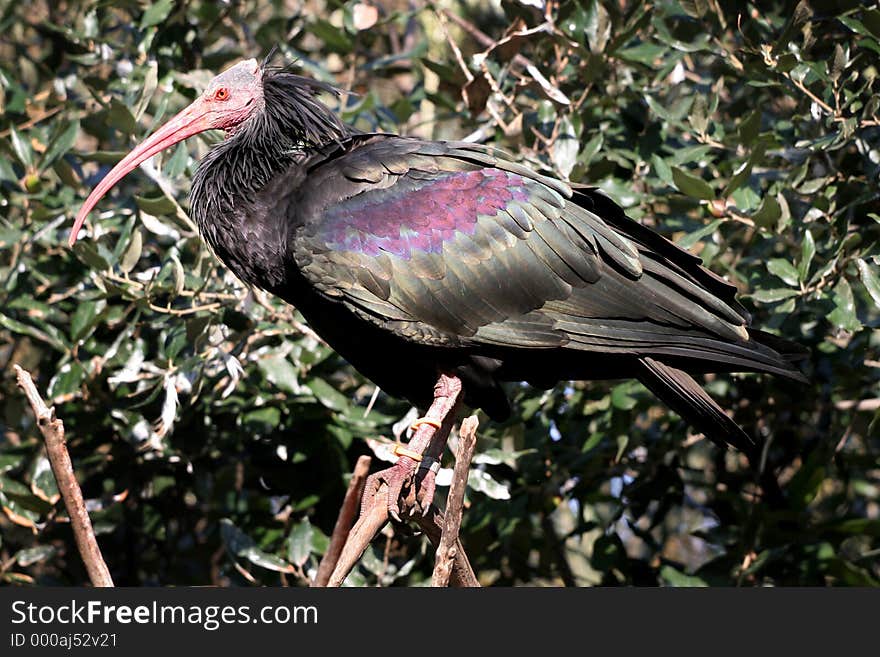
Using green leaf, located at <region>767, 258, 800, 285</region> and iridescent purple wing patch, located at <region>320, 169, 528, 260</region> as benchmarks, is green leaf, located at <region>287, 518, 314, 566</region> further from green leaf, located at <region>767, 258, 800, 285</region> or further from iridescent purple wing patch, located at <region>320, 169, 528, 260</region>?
green leaf, located at <region>767, 258, 800, 285</region>

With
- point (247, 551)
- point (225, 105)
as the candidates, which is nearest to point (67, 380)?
point (247, 551)

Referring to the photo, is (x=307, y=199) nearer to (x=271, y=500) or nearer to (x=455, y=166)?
(x=455, y=166)

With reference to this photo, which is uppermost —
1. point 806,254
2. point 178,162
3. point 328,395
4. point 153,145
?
point 153,145

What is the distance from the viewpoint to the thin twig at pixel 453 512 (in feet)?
11.6

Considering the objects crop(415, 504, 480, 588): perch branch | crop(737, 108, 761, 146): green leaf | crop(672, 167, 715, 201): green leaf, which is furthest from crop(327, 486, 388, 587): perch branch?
crop(737, 108, 761, 146): green leaf

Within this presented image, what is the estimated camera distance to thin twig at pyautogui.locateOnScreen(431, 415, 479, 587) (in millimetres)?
3547

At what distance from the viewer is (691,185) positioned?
4793 mm

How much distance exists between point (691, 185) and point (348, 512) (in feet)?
6.22

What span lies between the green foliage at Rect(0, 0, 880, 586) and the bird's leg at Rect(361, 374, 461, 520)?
0.52 metres

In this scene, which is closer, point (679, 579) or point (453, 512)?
point (453, 512)

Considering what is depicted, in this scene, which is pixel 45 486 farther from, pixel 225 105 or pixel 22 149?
pixel 225 105

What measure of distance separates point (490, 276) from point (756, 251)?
4.80 feet

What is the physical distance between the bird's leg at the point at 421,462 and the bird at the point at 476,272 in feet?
0.31

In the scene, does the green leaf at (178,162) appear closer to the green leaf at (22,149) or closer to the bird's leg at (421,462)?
the green leaf at (22,149)
